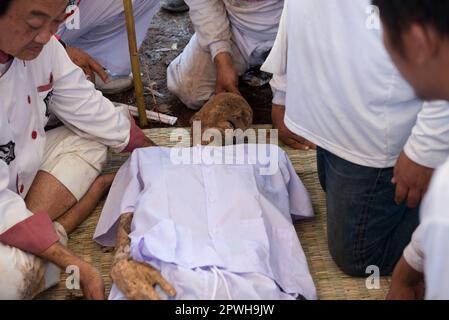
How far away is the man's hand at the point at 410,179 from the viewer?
137cm

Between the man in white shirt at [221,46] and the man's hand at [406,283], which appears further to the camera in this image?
the man in white shirt at [221,46]

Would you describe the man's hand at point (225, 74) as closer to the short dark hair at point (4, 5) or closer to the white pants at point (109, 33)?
the white pants at point (109, 33)

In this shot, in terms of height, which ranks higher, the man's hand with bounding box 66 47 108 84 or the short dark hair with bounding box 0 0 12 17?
the short dark hair with bounding box 0 0 12 17

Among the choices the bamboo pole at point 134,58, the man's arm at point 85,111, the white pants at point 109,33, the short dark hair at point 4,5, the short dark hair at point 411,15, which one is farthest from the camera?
the white pants at point 109,33

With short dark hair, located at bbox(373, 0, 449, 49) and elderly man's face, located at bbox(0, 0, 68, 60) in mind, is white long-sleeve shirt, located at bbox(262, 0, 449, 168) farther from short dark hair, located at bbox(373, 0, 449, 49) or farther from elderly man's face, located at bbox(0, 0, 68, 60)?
elderly man's face, located at bbox(0, 0, 68, 60)

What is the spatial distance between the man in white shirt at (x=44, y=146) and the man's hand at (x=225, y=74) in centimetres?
48

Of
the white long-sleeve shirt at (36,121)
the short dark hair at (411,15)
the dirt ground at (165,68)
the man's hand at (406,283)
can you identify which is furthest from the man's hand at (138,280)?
the dirt ground at (165,68)

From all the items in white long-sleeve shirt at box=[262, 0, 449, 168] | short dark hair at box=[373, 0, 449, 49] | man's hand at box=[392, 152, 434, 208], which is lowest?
man's hand at box=[392, 152, 434, 208]

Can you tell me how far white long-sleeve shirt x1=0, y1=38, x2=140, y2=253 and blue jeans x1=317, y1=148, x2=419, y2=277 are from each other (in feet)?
2.20

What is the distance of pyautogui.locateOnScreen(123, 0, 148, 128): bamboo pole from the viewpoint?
2150mm

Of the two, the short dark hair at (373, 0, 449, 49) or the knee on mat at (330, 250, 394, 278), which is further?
the knee on mat at (330, 250, 394, 278)

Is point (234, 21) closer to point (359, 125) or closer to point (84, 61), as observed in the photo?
point (84, 61)

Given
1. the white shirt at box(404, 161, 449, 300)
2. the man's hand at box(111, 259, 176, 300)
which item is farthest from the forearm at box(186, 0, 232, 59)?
→ the white shirt at box(404, 161, 449, 300)

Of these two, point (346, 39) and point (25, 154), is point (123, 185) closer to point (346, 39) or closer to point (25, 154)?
point (25, 154)
